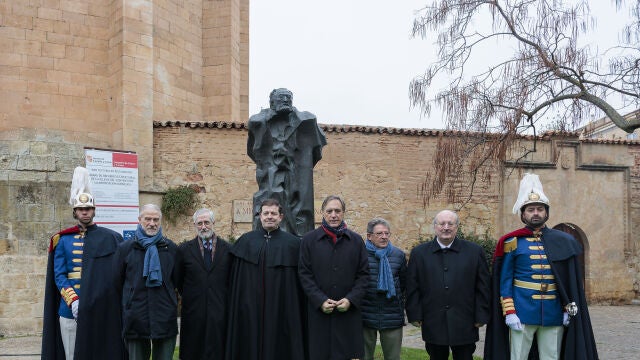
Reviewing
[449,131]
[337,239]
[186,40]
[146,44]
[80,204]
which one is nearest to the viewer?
[337,239]

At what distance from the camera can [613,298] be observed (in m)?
15.0

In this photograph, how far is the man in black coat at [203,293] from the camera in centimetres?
500

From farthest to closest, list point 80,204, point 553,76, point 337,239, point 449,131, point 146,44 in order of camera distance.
A: point 146,44 < point 449,131 < point 553,76 < point 80,204 < point 337,239

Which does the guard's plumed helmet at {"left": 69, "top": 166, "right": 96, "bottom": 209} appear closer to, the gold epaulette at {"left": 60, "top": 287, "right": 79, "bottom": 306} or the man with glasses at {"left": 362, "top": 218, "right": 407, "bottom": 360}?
the gold epaulette at {"left": 60, "top": 287, "right": 79, "bottom": 306}

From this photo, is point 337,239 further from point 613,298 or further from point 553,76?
point 613,298

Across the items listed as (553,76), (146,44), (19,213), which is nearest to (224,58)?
(146,44)

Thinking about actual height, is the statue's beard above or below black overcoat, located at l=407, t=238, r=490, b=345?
above

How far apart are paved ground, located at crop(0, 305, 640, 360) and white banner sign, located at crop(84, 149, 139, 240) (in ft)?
8.09

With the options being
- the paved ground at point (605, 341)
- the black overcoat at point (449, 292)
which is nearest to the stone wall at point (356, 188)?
the paved ground at point (605, 341)

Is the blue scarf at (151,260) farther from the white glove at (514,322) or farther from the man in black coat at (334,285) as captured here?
the white glove at (514,322)

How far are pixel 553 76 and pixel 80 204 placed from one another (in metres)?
7.65

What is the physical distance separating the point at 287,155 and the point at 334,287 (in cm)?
163

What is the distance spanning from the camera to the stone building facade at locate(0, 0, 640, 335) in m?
11.6

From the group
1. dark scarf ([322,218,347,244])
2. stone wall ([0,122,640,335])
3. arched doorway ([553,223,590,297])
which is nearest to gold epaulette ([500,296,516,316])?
dark scarf ([322,218,347,244])
